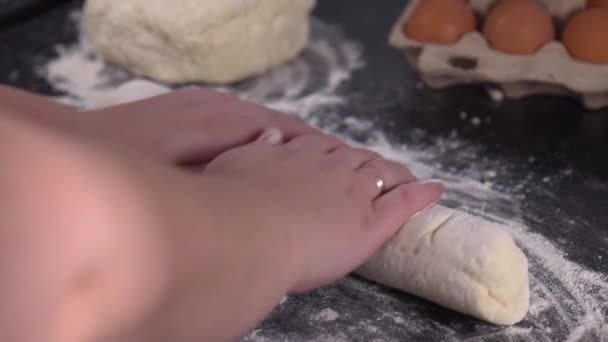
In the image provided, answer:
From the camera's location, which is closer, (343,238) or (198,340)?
(198,340)

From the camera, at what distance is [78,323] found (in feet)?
2.15

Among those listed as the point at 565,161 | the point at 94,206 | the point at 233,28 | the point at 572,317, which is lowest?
the point at 572,317

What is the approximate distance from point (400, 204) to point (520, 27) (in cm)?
50

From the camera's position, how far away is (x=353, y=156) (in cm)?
100

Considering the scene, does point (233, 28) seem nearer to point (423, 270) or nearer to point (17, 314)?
point (423, 270)

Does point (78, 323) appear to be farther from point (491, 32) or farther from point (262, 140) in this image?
point (491, 32)

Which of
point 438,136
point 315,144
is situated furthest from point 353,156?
point 438,136

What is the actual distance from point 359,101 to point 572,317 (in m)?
0.58

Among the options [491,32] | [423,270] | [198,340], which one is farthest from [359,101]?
[198,340]

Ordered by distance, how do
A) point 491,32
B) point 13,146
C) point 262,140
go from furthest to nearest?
1. point 491,32
2. point 262,140
3. point 13,146

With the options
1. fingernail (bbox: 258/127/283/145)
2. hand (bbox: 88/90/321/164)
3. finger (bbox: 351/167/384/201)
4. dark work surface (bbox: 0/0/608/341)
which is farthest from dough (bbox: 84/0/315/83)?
finger (bbox: 351/167/384/201)

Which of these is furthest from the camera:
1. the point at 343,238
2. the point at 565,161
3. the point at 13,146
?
the point at 565,161

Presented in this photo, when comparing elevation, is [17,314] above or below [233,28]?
below

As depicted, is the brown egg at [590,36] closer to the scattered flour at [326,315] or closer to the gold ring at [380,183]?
the gold ring at [380,183]
